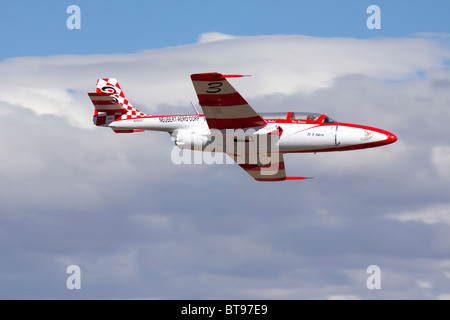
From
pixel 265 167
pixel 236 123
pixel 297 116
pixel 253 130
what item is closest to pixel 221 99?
pixel 236 123

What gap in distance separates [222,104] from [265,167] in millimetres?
12509

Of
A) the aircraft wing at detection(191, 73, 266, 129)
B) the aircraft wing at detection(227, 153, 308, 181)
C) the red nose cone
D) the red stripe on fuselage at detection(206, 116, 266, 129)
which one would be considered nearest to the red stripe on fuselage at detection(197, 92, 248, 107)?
the aircraft wing at detection(191, 73, 266, 129)

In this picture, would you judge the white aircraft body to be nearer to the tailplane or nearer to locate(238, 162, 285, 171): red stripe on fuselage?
the tailplane

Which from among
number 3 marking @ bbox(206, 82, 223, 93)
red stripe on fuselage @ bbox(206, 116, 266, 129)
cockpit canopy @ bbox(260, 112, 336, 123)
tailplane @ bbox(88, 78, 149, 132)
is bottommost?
red stripe on fuselage @ bbox(206, 116, 266, 129)

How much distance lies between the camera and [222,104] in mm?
51312

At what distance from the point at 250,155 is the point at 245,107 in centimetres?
581

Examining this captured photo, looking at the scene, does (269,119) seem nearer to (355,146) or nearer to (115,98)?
(355,146)

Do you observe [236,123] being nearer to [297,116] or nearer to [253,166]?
[297,116]

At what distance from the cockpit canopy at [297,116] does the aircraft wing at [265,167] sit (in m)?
5.20

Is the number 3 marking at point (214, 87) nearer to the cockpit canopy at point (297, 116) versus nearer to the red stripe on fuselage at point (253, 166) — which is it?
the cockpit canopy at point (297, 116)

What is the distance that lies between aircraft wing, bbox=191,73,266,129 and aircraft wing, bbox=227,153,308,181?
20.6 ft

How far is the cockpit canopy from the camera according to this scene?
54.1 metres

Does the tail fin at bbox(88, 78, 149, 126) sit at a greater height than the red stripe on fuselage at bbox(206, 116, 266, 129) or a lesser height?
greater

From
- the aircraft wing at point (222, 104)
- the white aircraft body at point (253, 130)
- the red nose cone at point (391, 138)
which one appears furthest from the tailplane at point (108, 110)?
the red nose cone at point (391, 138)
